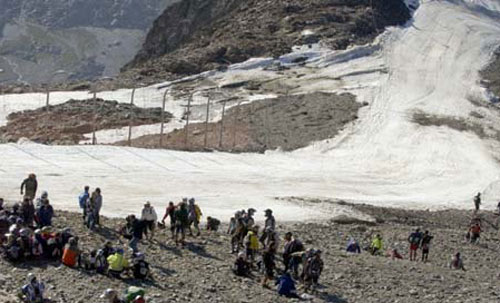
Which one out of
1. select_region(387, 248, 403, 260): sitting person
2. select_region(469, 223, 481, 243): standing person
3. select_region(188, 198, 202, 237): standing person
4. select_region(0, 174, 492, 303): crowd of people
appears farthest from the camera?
select_region(469, 223, 481, 243): standing person

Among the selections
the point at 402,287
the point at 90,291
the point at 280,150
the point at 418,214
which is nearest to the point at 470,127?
the point at 280,150

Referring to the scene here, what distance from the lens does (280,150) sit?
62.3 m

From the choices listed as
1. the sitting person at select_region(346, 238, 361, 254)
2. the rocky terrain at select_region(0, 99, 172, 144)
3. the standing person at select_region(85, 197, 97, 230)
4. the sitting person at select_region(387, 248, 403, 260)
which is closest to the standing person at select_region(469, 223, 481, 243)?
the sitting person at select_region(387, 248, 403, 260)

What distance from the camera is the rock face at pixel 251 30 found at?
96312mm

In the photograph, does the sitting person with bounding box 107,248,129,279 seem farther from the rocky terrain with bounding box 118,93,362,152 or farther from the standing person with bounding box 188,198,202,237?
the rocky terrain with bounding box 118,93,362,152

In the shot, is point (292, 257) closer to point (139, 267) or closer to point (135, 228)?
point (139, 267)

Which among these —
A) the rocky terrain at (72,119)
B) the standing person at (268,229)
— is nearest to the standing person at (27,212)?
the standing person at (268,229)

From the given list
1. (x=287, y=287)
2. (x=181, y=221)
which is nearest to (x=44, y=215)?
(x=181, y=221)

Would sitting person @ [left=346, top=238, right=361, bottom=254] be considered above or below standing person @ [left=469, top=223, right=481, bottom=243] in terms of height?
below

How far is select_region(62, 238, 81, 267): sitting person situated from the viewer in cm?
2838

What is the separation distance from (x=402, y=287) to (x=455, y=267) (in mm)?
5646

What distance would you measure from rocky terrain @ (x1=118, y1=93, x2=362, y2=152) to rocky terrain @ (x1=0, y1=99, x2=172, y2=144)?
411 cm

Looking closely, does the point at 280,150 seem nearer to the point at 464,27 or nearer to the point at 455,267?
the point at 455,267

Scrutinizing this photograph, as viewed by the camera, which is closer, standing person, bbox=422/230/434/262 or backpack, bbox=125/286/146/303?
backpack, bbox=125/286/146/303
